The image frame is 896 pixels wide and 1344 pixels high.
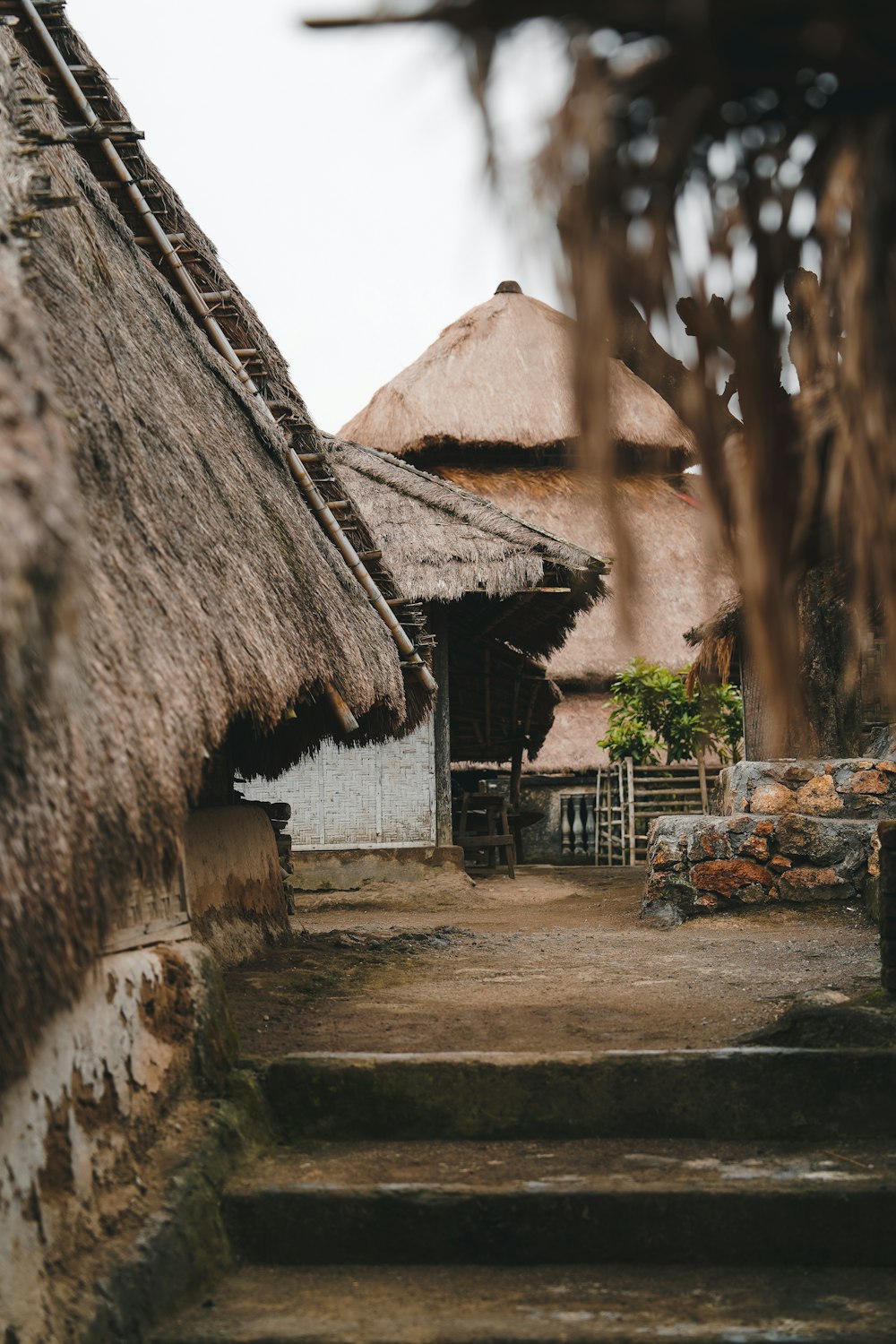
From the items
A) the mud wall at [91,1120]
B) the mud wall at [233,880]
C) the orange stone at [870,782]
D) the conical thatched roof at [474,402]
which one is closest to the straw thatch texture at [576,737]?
the conical thatched roof at [474,402]

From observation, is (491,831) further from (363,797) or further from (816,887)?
(816,887)

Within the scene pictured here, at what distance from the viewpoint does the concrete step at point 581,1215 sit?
297 cm

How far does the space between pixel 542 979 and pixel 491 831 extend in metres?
7.70

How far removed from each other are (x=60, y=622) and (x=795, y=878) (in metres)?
6.30

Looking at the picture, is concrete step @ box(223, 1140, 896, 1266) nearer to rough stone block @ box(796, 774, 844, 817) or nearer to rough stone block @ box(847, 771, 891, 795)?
rough stone block @ box(796, 774, 844, 817)

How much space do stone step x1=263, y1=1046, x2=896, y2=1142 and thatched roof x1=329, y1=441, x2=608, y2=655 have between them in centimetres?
623

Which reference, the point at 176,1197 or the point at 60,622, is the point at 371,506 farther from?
the point at 60,622

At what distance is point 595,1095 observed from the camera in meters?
3.48

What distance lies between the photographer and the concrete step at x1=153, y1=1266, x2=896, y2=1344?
256 centimetres

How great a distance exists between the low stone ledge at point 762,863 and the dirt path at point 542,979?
0.39 ft

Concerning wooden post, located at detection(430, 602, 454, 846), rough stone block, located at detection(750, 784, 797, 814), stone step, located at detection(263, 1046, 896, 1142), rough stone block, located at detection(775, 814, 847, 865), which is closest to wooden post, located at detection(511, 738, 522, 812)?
wooden post, located at detection(430, 602, 454, 846)

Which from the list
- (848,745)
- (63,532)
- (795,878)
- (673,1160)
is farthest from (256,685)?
(848,745)

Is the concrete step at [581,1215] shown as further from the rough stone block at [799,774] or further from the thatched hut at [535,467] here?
the thatched hut at [535,467]

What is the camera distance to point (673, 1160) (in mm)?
3264
